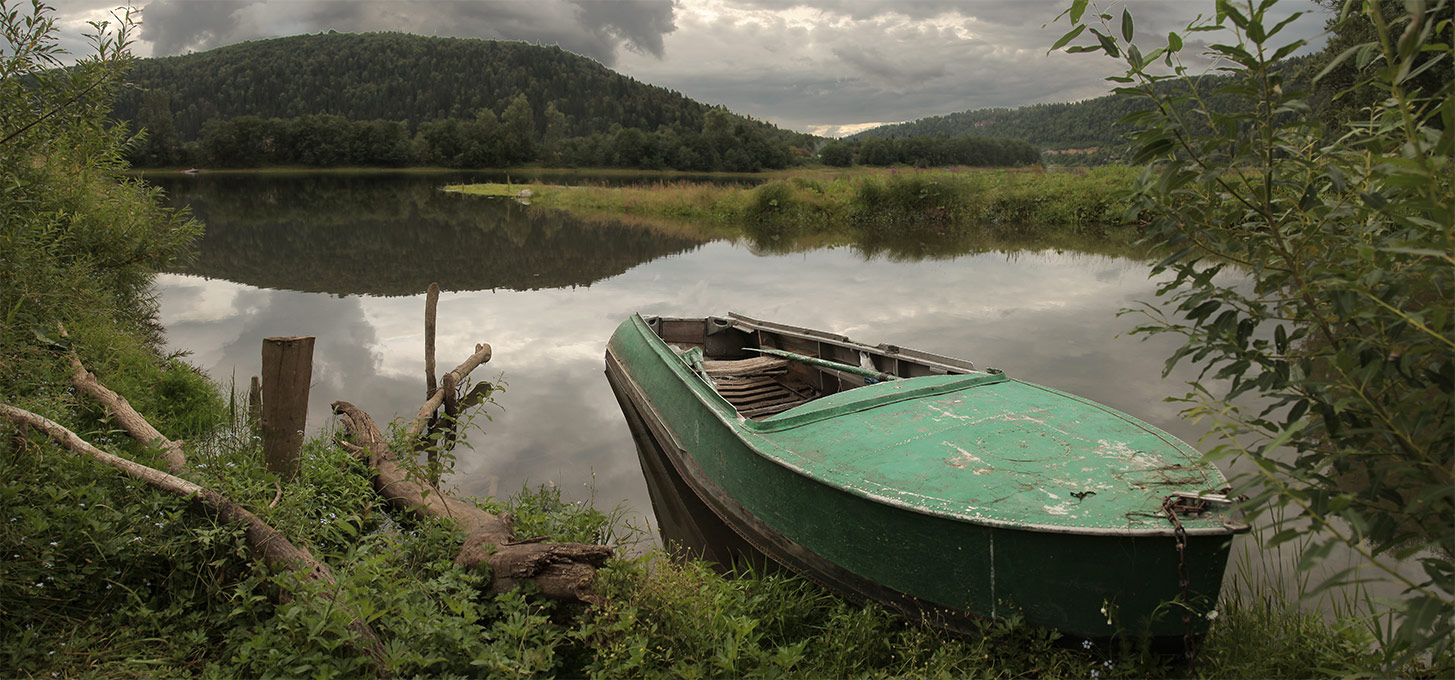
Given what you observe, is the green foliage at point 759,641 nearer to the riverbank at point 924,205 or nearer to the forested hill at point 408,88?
the riverbank at point 924,205

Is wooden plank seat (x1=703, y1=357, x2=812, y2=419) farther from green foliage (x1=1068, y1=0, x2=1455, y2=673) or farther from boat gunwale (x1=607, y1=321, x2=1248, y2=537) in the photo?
green foliage (x1=1068, y1=0, x2=1455, y2=673)

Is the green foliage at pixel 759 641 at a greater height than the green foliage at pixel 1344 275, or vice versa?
the green foliage at pixel 1344 275

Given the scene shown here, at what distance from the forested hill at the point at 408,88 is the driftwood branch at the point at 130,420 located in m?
80.2

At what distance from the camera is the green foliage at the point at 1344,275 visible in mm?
1957

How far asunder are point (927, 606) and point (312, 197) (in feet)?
158

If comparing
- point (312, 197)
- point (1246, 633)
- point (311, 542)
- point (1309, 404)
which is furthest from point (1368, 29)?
point (312, 197)

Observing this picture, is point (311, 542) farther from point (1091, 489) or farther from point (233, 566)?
point (1091, 489)

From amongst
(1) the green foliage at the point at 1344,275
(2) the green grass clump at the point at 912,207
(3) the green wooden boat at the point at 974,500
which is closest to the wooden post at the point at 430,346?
(3) the green wooden boat at the point at 974,500

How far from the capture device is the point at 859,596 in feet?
15.7

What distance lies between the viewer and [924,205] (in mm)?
29062

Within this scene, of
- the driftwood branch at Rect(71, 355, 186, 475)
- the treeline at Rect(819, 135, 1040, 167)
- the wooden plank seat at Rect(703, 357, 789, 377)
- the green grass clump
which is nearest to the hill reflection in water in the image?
the green grass clump

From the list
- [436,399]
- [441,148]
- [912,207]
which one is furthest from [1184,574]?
[441,148]

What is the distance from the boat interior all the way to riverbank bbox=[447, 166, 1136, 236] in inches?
661

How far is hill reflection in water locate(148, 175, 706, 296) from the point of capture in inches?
710
